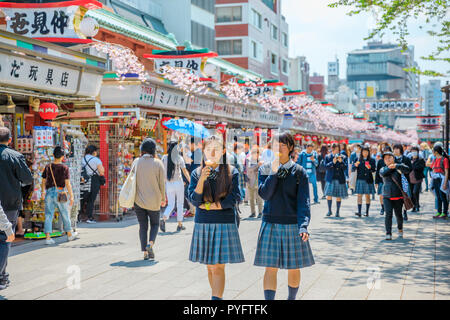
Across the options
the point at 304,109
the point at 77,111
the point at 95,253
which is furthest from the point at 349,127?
the point at 95,253

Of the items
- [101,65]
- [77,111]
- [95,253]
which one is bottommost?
[95,253]

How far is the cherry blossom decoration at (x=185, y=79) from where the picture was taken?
16.3 meters

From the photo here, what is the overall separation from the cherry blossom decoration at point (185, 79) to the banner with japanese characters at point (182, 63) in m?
0.20

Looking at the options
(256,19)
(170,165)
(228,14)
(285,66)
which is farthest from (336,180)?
(285,66)

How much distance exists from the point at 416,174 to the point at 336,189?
113 inches

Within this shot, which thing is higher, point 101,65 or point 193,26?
point 193,26

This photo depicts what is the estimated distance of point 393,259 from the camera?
8.48 metres

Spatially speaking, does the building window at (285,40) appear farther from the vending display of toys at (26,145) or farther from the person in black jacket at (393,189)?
the vending display of toys at (26,145)

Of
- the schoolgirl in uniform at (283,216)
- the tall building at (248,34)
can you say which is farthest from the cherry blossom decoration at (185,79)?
the tall building at (248,34)

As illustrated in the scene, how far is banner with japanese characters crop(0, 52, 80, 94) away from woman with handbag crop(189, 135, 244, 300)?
538 cm

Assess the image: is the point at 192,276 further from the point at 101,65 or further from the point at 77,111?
the point at 77,111

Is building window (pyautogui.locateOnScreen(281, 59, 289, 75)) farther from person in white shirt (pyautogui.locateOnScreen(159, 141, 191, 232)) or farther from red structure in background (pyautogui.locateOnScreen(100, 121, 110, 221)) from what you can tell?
person in white shirt (pyautogui.locateOnScreen(159, 141, 191, 232))

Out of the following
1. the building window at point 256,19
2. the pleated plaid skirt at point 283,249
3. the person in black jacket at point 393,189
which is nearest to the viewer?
the pleated plaid skirt at point 283,249

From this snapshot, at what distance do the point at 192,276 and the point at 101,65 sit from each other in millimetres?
6394
